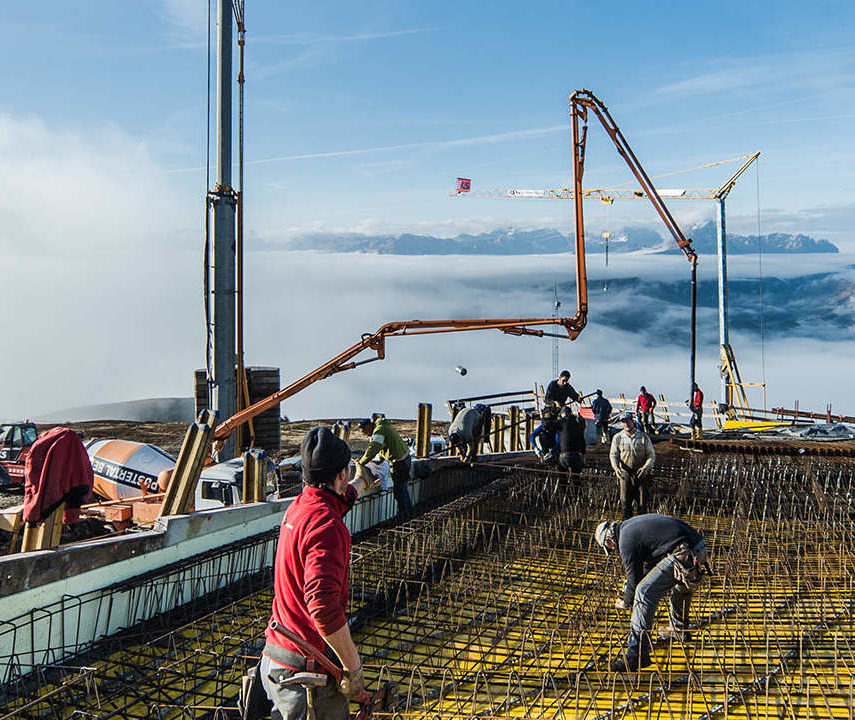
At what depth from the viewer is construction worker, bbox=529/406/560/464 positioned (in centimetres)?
1079

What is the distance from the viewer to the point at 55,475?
19.1 ft

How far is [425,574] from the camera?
693 centimetres

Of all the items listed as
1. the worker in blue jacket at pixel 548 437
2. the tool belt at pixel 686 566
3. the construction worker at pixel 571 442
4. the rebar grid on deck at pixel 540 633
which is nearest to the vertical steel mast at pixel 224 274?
the rebar grid on deck at pixel 540 633

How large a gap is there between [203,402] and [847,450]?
37.2 ft

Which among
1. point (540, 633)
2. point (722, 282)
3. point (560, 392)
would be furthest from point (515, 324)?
point (722, 282)

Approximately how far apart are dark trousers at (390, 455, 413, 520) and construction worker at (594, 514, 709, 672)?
3.89 meters

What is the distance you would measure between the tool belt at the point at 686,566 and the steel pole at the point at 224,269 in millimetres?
7405

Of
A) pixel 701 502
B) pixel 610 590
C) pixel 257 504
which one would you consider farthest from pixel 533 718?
pixel 701 502

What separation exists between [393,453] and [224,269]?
4089 millimetres

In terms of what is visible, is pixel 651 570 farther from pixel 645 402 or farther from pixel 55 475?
pixel 645 402

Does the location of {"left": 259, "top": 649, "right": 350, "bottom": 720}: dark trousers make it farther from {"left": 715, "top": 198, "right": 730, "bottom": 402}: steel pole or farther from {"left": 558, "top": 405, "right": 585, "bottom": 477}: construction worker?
{"left": 715, "top": 198, "right": 730, "bottom": 402}: steel pole

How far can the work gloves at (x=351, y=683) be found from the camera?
2.74 m

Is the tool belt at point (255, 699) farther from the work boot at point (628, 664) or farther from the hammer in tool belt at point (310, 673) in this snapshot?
the work boot at point (628, 664)

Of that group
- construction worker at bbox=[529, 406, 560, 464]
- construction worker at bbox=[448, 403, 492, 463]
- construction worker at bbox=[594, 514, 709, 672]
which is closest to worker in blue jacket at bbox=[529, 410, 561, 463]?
construction worker at bbox=[529, 406, 560, 464]
